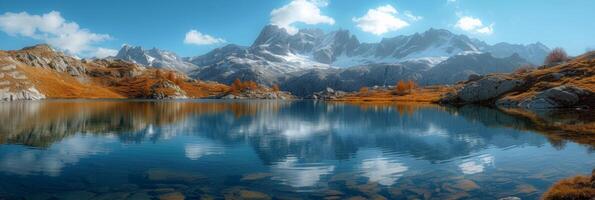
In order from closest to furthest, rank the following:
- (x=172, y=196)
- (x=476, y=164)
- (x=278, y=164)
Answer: (x=172, y=196) → (x=278, y=164) → (x=476, y=164)

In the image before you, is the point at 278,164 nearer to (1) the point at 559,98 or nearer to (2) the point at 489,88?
(1) the point at 559,98

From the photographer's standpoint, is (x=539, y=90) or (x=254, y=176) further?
(x=539, y=90)

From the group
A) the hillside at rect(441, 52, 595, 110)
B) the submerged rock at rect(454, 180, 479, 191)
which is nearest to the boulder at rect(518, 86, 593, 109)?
the hillside at rect(441, 52, 595, 110)

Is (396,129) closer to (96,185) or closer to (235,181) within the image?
(235,181)

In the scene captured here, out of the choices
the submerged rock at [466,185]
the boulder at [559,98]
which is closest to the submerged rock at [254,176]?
the submerged rock at [466,185]

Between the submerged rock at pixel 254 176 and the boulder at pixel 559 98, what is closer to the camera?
the submerged rock at pixel 254 176

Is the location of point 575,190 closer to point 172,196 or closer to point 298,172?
point 298,172

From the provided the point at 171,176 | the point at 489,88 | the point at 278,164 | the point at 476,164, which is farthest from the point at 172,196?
the point at 489,88

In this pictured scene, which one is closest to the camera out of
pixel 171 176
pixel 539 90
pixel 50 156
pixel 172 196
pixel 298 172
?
pixel 172 196

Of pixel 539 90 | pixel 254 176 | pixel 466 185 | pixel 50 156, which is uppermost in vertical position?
pixel 539 90

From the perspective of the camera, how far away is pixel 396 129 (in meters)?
74.4

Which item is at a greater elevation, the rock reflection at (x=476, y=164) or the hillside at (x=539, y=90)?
the hillside at (x=539, y=90)

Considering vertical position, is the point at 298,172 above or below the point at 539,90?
below

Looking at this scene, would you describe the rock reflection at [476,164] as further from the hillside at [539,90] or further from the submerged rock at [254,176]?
the hillside at [539,90]
